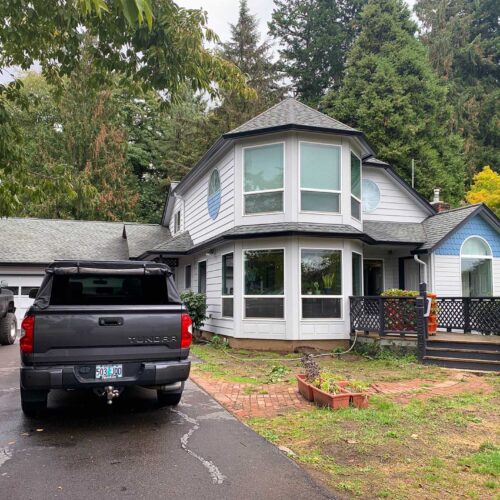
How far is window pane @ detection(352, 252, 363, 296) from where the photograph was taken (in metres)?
12.5

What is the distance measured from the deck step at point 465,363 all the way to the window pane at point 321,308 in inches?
103

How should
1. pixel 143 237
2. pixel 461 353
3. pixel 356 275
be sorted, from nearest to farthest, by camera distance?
pixel 461 353 < pixel 356 275 < pixel 143 237

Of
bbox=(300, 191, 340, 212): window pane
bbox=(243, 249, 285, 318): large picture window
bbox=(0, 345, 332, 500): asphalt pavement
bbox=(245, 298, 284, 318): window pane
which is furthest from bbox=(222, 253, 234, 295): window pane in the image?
bbox=(0, 345, 332, 500): asphalt pavement

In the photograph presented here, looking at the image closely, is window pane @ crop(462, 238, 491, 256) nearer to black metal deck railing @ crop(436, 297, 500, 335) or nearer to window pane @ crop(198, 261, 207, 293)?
black metal deck railing @ crop(436, 297, 500, 335)

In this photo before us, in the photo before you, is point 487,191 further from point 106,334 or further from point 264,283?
point 106,334

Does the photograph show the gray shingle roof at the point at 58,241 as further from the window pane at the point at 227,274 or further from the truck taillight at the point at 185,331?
the truck taillight at the point at 185,331

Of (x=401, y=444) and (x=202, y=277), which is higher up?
(x=202, y=277)

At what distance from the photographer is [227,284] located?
13.1m

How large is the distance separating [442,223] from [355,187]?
3.68 meters

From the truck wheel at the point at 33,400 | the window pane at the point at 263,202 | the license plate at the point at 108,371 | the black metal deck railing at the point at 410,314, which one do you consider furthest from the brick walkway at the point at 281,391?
the window pane at the point at 263,202

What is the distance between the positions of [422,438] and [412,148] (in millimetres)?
24634

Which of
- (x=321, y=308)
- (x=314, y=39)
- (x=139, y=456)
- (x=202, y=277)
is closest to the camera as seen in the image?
(x=139, y=456)

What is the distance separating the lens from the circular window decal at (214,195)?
14.2 m

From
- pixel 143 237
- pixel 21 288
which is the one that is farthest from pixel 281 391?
pixel 21 288
